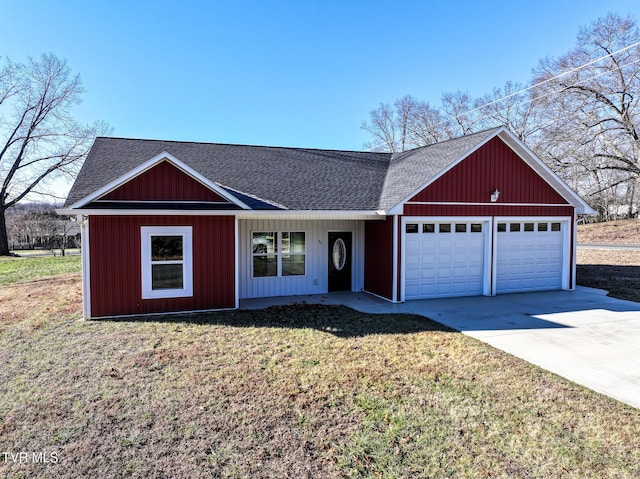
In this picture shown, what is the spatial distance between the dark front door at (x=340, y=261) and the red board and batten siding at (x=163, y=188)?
4.17m

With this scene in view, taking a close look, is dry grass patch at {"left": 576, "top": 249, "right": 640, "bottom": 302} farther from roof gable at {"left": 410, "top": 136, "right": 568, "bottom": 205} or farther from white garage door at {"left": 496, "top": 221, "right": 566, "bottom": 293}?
roof gable at {"left": 410, "top": 136, "right": 568, "bottom": 205}

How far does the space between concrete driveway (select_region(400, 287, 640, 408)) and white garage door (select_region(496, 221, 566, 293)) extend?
57 cm

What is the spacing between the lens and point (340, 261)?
1213cm

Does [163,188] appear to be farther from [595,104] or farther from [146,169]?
[595,104]

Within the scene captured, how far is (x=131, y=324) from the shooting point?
8.12 meters

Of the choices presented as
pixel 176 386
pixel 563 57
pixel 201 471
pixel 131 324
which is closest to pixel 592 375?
pixel 201 471

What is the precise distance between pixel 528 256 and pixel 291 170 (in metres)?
7.97

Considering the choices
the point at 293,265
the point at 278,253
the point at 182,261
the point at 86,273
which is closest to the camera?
the point at 86,273

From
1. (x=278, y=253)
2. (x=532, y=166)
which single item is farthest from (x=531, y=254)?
(x=278, y=253)

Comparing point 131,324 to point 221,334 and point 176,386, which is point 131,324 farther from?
point 176,386

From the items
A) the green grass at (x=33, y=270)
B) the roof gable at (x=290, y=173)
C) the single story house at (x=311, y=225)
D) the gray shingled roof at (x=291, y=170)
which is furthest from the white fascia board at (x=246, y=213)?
the green grass at (x=33, y=270)

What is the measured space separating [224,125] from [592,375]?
29383 millimetres

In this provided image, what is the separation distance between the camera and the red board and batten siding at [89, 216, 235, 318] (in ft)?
27.8

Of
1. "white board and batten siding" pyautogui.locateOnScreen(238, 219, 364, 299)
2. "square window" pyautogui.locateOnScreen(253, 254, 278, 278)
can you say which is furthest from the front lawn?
"square window" pyautogui.locateOnScreen(253, 254, 278, 278)
